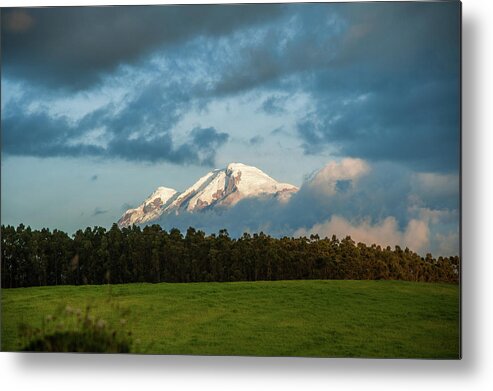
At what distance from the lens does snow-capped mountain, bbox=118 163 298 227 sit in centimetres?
568

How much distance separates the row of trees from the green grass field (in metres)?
0.07

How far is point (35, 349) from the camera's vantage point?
5766 millimetres

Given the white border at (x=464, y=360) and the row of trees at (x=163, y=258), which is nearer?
the white border at (x=464, y=360)

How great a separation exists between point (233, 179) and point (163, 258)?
2.58ft

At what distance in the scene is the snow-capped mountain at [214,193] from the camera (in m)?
5.68

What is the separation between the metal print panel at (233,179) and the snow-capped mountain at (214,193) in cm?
2

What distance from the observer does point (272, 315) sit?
5.67 m

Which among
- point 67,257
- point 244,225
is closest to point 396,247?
point 244,225

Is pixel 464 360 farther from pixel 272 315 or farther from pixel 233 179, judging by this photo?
pixel 233 179

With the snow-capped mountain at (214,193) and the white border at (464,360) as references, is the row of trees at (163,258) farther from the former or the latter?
the white border at (464,360)

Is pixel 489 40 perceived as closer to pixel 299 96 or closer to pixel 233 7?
pixel 299 96

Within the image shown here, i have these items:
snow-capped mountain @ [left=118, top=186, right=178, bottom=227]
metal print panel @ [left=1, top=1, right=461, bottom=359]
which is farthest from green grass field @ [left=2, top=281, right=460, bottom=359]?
snow-capped mountain @ [left=118, top=186, right=178, bottom=227]

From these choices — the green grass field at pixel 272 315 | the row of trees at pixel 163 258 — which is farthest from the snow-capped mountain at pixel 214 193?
the green grass field at pixel 272 315

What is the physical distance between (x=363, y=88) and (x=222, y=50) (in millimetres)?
1066
